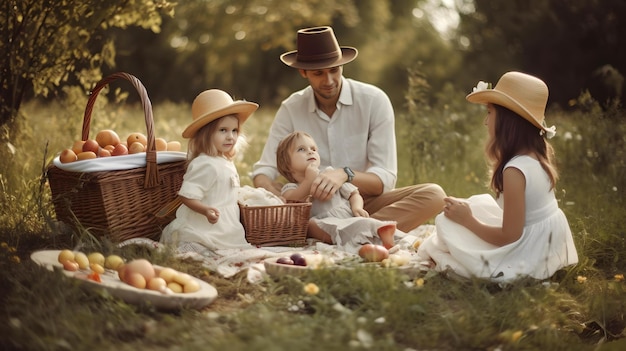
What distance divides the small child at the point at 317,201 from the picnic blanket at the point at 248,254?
0.12 meters

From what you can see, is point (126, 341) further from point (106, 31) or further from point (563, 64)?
point (563, 64)

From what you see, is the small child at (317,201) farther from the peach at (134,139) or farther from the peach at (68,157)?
the peach at (68,157)

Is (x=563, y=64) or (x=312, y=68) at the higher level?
(x=312, y=68)

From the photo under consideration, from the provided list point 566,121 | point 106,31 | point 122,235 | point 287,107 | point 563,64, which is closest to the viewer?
point 122,235

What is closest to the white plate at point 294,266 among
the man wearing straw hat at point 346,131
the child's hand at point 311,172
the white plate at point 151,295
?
the white plate at point 151,295

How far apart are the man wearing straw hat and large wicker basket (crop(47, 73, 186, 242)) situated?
1.00m

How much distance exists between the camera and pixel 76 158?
478 centimetres

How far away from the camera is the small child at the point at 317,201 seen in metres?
5.06

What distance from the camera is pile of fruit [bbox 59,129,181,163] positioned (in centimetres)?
475

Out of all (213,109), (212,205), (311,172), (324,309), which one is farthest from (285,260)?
(213,109)

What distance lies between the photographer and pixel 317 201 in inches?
211

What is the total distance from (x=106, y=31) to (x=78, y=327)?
460 centimetres

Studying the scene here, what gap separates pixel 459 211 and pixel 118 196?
2.12 m

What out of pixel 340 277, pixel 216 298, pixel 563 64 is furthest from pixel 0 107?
pixel 563 64
